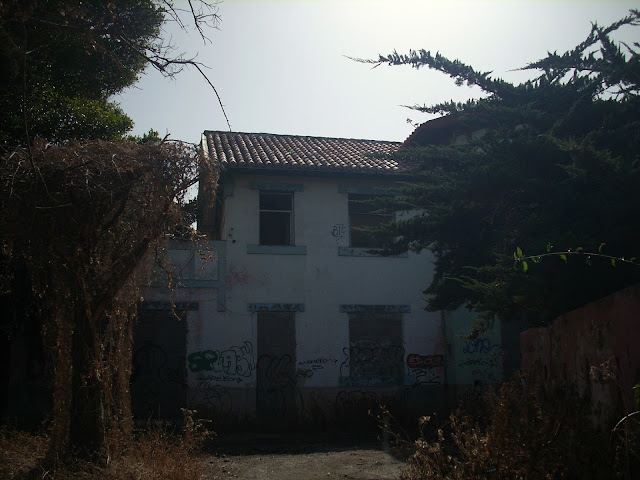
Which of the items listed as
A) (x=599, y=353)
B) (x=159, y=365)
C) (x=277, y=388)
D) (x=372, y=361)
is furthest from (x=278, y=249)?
(x=599, y=353)

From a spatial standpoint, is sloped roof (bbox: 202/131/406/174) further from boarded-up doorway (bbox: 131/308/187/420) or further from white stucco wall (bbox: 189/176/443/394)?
boarded-up doorway (bbox: 131/308/187/420)

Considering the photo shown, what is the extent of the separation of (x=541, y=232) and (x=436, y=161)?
285cm

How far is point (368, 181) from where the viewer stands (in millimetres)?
16281

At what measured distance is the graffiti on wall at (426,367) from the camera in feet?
51.1

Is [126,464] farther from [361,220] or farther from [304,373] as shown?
[361,220]

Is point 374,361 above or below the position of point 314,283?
below

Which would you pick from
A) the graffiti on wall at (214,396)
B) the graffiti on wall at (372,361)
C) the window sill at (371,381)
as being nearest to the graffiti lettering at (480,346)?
the graffiti on wall at (372,361)

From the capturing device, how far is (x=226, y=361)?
47.7 ft

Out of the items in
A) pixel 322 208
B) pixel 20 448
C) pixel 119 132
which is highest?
pixel 119 132

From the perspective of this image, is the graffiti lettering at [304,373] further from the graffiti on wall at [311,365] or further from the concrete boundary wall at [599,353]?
the concrete boundary wall at [599,353]

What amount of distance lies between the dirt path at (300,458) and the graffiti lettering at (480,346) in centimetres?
413

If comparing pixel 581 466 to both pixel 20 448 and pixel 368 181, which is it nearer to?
pixel 20 448

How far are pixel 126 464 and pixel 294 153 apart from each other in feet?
36.6

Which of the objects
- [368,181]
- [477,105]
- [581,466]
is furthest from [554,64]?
[368,181]
